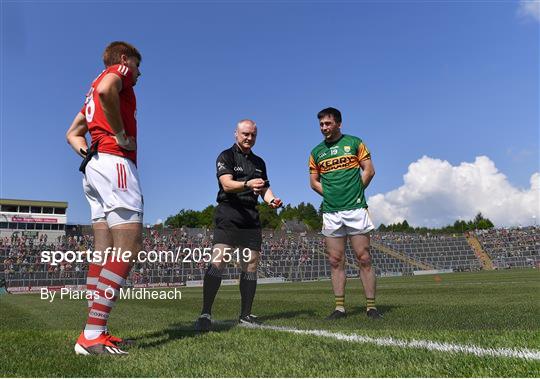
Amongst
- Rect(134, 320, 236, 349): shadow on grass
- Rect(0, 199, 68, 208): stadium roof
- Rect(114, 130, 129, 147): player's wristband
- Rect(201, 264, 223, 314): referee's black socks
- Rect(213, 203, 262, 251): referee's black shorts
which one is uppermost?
Rect(0, 199, 68, 208): stadium roof

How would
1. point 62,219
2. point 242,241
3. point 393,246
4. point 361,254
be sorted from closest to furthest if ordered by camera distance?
point 242,241
point 361,254
point 393,246
point 62,219

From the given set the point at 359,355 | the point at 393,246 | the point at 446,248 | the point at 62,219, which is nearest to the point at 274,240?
the point at 393,246

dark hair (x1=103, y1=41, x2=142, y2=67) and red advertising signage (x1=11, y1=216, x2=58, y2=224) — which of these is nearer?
dark hair (x1=103, y1=41, x2=142, y2=67)

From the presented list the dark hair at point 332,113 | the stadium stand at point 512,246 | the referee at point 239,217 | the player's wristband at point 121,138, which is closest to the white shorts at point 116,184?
the player's wristband at point 121,138

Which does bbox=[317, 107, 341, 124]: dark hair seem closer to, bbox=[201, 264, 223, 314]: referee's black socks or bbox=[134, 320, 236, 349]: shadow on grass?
bbox=[201, 264, 223, 314]: referee's black socks

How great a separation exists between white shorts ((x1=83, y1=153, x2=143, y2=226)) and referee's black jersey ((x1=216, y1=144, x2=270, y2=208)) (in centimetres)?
142

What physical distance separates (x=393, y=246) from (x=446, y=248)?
23.8 ft

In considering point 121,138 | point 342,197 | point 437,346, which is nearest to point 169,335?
point 121,138

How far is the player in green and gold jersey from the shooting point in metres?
5.38

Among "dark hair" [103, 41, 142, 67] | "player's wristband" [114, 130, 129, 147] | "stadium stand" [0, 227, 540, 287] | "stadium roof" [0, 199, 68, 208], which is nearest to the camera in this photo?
"player's wristband" [114, 130, 129, 147]

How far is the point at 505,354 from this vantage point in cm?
254

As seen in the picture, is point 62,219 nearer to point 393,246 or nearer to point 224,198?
point 393,246

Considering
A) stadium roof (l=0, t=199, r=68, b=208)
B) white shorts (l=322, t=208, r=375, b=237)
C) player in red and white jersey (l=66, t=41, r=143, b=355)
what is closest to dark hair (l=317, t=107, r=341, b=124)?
white shorts (l=322, t=208, r=375, b=237)

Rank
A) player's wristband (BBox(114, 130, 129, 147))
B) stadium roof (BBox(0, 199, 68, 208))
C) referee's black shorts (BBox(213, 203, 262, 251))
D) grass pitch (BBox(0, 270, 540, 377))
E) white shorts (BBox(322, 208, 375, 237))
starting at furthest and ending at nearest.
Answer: stadium roof (BBox(0, 199, 68, 208))
white shorts (BBox(322, 208, 375, 237))
referee's black shorts (BBox(213, 203, 262, 251))
player's wristband (BBox(114, 130, 129, 147))
grass pitch (BBox(0, 270, 540, 377))
